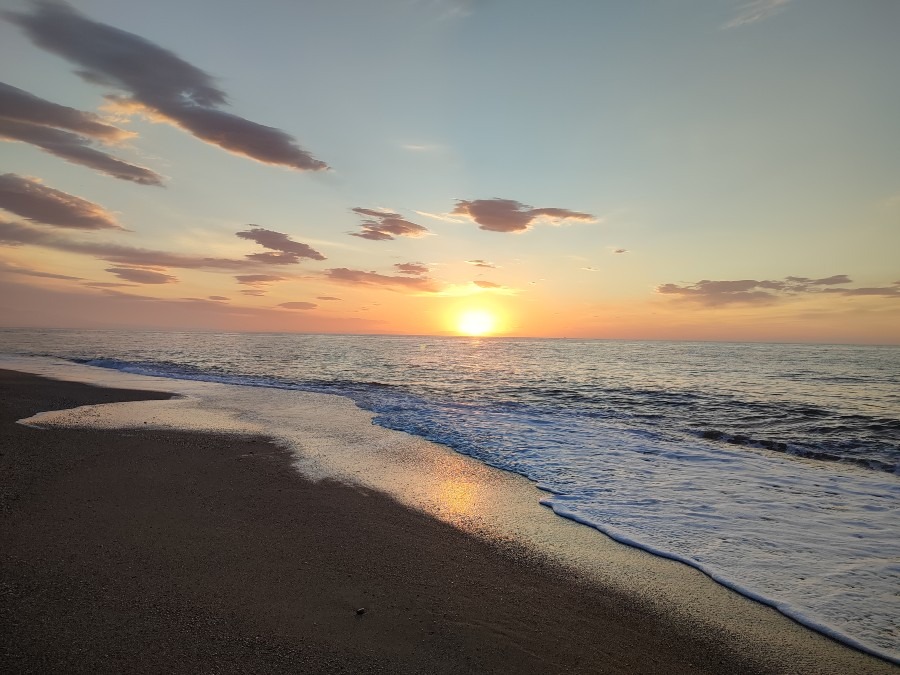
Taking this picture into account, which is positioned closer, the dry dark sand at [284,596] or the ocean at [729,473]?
the dry dark sand at [284,596]

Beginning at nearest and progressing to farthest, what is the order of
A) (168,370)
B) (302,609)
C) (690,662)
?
(690,662), (302,609), (168,370)

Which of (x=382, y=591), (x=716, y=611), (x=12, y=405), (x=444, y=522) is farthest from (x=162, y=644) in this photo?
(x=12, y=405)

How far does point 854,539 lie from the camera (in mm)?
7699

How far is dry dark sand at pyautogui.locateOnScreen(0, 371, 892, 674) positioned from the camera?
418 cm

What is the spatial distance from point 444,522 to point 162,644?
433cm

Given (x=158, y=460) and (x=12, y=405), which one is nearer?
(x=158, y=460)

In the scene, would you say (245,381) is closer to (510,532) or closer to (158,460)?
(158,460)

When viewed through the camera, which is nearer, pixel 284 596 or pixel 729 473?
pixel 284 596

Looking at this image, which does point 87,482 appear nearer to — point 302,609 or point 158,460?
point 158,460

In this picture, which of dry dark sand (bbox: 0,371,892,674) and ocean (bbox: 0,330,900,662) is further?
ocean (bbox: 0,330,900,662)

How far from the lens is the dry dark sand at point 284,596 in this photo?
164 inches

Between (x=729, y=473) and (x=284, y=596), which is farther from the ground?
(x=284, y=596)

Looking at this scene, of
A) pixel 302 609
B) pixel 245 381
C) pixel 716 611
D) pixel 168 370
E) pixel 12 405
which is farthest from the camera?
pixel 168 370

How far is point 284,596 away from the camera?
509cm
